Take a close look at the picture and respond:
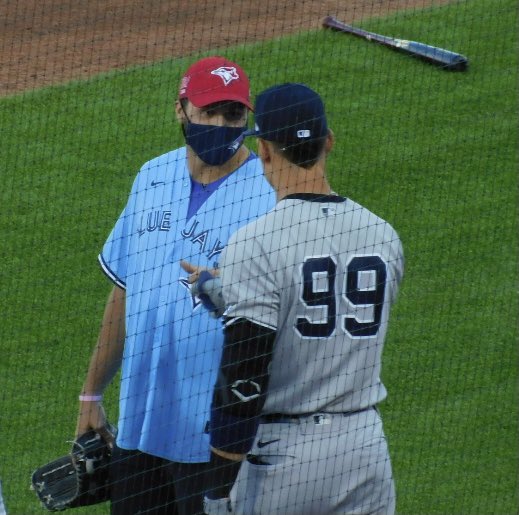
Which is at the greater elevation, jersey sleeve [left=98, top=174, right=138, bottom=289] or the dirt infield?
jersey sleeve [left=98, top=174, right=138, bottom=289]

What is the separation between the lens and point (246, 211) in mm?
3930

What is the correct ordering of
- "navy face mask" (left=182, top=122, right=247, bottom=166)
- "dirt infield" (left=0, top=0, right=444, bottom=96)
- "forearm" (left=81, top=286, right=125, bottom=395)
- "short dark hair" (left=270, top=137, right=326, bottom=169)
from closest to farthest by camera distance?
"short dark hair" (left=270, top=137, right=326, bottom=169)
"navy face mask" (left=182, top=122, right=247, bottom=166)
"forearm" (left=81, top=286, right=125, bottom=395)
"dirt infield" (left=0, top=0, right=444, bottom=96)

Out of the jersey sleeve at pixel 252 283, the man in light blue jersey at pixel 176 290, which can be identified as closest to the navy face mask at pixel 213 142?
the man in light blue jersey at pixel 176 290

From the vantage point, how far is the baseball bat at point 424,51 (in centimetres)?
938

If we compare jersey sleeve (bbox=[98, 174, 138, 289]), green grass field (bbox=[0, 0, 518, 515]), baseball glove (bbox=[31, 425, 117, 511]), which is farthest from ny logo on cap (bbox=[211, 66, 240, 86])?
green grass field (bbox=[0, 0, 518, 515])

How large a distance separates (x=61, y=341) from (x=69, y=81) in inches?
127

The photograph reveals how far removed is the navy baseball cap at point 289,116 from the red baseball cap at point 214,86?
15.5 inches

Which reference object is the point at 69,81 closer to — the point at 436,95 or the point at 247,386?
the point at 436,95

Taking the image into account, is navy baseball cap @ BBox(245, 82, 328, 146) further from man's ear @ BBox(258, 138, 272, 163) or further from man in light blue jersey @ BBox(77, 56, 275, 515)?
man in light blue jersey @ BBox(77, 56, 275, 515)

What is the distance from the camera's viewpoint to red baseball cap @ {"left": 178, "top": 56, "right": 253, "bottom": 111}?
13.3 feet

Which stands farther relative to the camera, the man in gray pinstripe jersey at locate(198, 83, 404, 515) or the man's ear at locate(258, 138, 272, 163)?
the man's ear at locate(258, 138, 272, 163)

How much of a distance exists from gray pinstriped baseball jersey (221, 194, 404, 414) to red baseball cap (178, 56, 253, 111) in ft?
2.46

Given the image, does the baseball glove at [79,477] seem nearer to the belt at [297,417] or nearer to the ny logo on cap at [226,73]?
the belt at [297,417]

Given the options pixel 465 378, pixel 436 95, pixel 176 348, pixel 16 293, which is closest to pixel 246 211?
pixel 176 348
